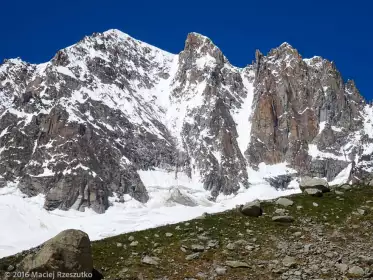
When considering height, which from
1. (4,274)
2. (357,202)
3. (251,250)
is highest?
(357,202)

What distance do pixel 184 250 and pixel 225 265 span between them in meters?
2.36

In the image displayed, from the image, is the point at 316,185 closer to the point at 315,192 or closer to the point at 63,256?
the point at 315,192

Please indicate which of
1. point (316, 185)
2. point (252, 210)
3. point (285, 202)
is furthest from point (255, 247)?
point (316, 185)

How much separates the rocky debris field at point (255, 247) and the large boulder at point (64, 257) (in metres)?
1.79

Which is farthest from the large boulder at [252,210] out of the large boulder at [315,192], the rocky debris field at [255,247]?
the large boulder at [315,192]

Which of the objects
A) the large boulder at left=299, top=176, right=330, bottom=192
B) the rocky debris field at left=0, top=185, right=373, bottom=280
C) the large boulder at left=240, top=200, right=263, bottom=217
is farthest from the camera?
the large boulder at left=299, top=176, right=330, bottom=192

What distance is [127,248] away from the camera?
23.7 meters

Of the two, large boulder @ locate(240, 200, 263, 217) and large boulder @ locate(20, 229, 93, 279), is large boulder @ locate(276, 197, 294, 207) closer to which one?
large boulder @ locate(240, 200, 263, 217)

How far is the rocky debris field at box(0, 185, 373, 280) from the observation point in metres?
20.3

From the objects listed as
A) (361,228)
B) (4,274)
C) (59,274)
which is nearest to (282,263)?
(361,228)

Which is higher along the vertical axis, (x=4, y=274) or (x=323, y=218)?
(x=323, y=218)

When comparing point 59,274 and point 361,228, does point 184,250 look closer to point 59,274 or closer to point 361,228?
point 59,274

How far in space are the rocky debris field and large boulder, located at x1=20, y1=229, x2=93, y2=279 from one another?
70.6 inches

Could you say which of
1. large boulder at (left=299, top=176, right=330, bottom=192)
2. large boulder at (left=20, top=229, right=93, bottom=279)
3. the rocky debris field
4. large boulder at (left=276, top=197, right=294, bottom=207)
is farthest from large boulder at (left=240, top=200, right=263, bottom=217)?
large boulder at (left=20, top=229, right=93, bottom=279)
